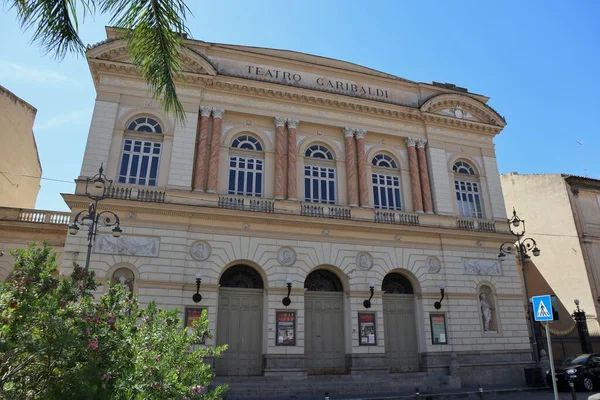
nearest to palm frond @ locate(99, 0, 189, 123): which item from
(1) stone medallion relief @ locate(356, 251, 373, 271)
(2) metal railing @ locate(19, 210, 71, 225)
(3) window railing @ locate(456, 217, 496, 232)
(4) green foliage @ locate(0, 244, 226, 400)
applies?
(4) green foliage @ locate(0, 244, 226, 400)

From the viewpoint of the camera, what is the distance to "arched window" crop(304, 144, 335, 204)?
19141mm

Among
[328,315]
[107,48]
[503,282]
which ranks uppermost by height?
[107,48]

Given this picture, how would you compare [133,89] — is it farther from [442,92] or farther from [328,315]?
[442,92]

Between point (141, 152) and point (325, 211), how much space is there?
26.5 ft

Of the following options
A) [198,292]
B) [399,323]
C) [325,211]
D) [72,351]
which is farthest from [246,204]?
[72,351]

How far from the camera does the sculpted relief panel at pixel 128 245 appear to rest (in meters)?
15.3

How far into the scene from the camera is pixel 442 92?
2255 cm

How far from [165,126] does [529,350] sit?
1898 cm

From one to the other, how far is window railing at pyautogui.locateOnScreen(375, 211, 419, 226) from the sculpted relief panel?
935 centimetres

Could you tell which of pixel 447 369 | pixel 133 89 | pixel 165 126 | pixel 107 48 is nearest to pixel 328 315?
pixel 447 369

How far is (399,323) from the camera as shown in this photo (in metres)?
18.2

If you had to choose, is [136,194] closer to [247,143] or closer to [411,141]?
[247,143]

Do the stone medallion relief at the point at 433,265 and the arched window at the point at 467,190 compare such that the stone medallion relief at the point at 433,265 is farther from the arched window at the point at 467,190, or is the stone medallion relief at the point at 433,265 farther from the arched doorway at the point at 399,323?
the arched window at the point at 467,190

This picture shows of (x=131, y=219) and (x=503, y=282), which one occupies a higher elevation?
(x=131, y=219)
